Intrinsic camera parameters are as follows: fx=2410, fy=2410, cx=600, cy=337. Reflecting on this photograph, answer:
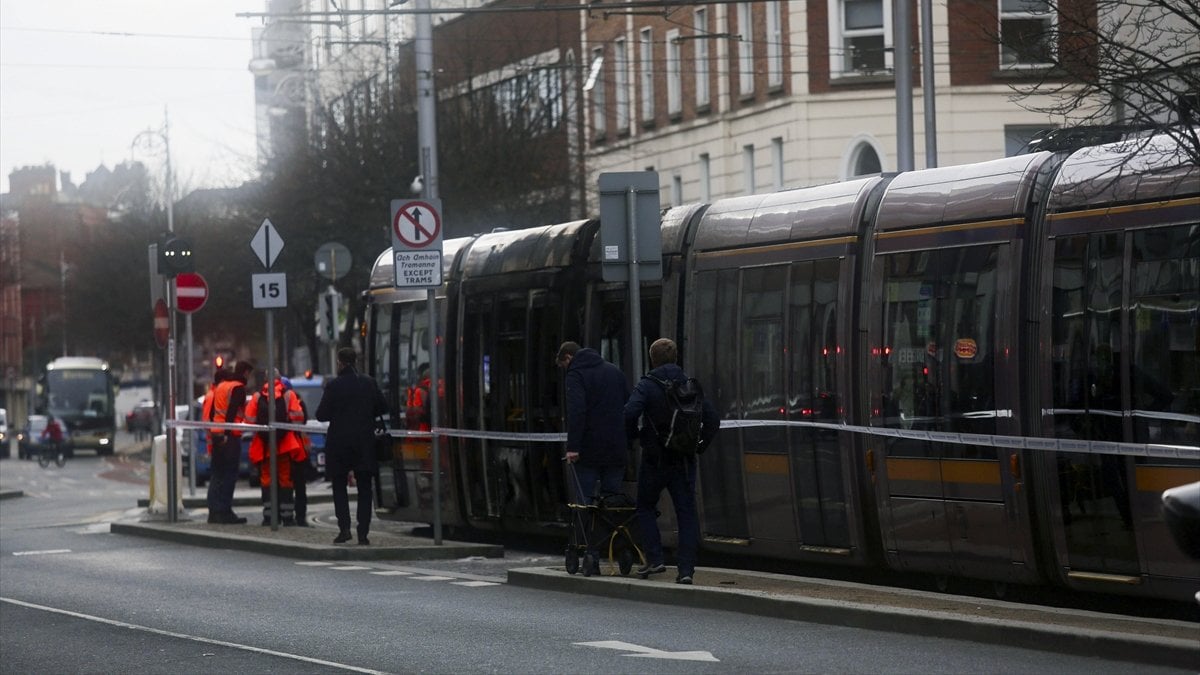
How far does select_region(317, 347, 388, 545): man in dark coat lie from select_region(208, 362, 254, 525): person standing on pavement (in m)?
3.99

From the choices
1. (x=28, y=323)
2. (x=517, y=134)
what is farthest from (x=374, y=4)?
(x=28, y=323)

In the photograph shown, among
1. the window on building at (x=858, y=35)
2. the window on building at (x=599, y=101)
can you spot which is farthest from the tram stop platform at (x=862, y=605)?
the window on building at (x=599, y=101)

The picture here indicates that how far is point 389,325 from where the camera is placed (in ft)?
79.8

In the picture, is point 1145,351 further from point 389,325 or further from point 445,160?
point 445,160

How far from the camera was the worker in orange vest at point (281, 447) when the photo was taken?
24.7m

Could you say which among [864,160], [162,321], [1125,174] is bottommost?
[162,321]

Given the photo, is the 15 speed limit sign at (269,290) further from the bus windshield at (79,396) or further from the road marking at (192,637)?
the bus windshield at (79,396)

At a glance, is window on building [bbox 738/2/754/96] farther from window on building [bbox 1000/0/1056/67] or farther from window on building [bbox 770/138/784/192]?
window on building [bbox 1000/0/1056/67]

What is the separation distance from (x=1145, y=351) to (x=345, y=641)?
477 centimetres

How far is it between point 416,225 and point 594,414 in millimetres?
4415

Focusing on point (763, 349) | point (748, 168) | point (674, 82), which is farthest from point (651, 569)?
point (674, 82)

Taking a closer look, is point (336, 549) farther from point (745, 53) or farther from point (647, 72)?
point (647, 72)

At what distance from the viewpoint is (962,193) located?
49.4ft

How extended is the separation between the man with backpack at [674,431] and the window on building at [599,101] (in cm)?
3969
